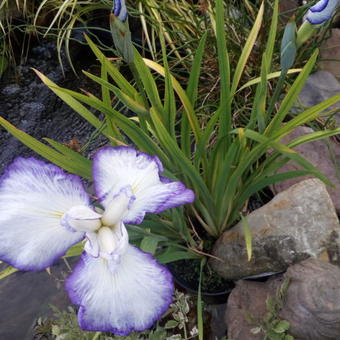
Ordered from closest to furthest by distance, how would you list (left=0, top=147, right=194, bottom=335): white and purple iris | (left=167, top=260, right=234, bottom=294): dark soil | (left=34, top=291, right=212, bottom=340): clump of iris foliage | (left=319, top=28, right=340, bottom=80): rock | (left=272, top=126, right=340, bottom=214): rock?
1. (left=0, top=147, right=194, bottom=335): white and purple iris
2. (left=34, top=291, right=212, bottom=340): clump of iris foliage
3. (left=167, top=260, right=234, bottom=294): dark soil
4. (left=272, top=126, right=340, bottom=214): rock
5. (left=319, top=28, right=340, bottom=80): rock

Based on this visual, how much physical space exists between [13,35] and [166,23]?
98 cm

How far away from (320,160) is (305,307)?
0.72m

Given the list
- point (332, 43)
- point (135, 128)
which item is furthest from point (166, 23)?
point (135, 128)

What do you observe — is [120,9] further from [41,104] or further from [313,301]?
[41,104]

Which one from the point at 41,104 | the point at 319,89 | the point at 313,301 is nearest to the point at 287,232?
the point at 313,301

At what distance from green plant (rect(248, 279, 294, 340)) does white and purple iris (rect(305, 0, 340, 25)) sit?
25.6 inches

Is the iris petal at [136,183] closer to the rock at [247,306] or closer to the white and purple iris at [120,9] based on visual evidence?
the white and purple iris at [120,9]

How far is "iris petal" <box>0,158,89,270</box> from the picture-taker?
0.73m

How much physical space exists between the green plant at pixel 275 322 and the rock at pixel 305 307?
2cm

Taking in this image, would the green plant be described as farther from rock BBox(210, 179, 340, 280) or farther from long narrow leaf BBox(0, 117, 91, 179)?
long narrow leaf BBox(0, 117, 91, 179)

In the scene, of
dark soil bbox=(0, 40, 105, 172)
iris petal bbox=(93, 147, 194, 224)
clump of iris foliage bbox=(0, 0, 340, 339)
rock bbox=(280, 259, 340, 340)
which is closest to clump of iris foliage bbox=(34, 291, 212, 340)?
clump of iris foliage bbox=(0, 0, 340, 339)

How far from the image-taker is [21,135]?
43.8 inches

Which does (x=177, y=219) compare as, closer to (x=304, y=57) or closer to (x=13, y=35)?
(x=304, y=57)

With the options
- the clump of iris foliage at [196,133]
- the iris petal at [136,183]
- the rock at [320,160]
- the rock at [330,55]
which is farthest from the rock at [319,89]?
the iris petal at [136,183]
